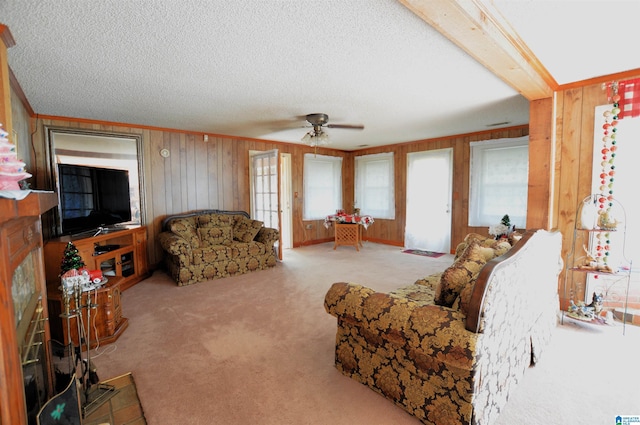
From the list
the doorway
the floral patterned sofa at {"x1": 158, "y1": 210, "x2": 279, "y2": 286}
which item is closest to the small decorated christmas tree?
the floral patterned sofa at {"x1": 158, "y1": 210, "x2": 279, "y2": 286}

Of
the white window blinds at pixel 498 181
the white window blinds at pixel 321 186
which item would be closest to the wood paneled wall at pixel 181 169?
the white window blinds at pixel 321 186

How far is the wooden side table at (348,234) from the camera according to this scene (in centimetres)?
614

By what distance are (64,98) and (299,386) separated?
3.63m

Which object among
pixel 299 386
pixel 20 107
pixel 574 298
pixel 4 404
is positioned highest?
pixel 20 107

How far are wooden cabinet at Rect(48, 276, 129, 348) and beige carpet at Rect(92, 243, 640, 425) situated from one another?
13cm

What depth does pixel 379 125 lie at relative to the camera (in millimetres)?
4574

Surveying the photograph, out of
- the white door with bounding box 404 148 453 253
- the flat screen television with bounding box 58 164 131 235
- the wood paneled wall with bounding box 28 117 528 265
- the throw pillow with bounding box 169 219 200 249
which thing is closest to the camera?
the flat screen television with bounding box 58 164 131 235

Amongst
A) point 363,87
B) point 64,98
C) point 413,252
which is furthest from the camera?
point 413,252

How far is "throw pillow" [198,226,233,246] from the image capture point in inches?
181

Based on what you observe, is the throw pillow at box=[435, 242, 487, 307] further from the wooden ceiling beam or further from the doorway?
the doorway

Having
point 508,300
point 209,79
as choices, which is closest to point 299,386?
point 508,300

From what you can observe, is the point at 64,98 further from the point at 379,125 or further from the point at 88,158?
the point at 379,125

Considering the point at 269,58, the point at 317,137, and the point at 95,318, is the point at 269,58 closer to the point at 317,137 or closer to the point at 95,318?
the point at 317,137

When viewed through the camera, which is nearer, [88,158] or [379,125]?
[88,158]
